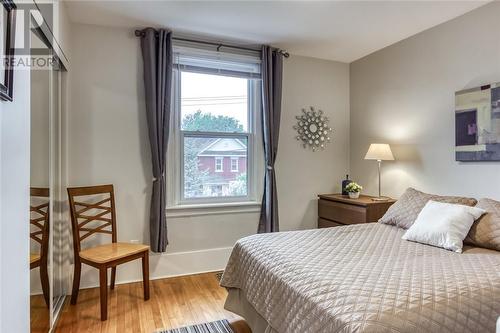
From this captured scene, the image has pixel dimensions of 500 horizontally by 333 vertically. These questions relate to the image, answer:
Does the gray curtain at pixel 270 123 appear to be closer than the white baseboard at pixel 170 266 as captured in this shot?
No

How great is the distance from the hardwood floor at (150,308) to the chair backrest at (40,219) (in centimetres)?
69

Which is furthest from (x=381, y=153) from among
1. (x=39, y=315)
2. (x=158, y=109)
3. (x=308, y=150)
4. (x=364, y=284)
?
(x=39, y=315)

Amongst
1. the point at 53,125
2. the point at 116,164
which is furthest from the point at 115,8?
the point at 116,164

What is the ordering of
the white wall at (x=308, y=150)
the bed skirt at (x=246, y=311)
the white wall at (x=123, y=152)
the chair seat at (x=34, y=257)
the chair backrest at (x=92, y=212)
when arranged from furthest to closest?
the white wall at (x=308, y=150), the white wall at (x=123, y=152), the chair backrest at (x=92, y=212), the bed skirt at (x=246, y=311), the chair seat at (x=34, y=257)

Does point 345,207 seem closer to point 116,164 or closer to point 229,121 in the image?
point 229,121

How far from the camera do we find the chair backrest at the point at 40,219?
5.49 ft

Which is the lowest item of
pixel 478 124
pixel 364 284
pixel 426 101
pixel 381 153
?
pixel 364 284

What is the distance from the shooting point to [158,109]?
297 cm

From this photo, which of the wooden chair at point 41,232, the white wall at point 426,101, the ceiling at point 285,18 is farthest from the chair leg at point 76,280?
Result: the white wall at point 426,101

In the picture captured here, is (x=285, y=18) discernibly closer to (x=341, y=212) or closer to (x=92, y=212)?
(x=341, y=212)

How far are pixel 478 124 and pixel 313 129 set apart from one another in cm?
172

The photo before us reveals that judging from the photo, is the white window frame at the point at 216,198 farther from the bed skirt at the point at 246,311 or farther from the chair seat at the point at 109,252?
the bed skirt at the point at 246,311

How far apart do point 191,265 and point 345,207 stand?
1827 mm

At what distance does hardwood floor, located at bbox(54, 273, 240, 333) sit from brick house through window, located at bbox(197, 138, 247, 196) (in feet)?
3.37
